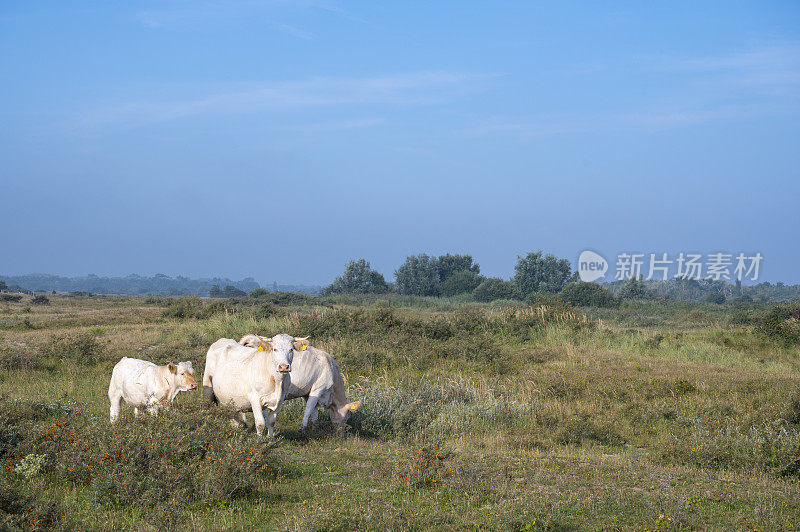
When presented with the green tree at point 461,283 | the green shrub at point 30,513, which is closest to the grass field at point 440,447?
the green shrub at point 30,513

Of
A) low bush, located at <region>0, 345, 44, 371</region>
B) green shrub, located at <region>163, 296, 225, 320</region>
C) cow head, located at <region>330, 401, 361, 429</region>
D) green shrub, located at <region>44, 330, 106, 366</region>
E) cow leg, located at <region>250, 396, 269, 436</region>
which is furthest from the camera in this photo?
green shrub, located at <region>163, 296, 225, 320</region>

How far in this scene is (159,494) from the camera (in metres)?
7.19

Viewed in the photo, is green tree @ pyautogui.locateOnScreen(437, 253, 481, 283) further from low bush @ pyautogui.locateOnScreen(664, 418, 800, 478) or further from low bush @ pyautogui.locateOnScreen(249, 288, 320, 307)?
low bush @ pyautogui.locateOnScreen(664, 418, 800, 478)

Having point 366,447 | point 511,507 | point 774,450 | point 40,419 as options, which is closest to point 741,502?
point 774,450

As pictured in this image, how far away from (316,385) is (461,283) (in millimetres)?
74201

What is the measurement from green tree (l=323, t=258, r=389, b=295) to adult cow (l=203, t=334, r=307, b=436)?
76.1 meters

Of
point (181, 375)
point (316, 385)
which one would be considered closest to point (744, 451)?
point (316, 385)

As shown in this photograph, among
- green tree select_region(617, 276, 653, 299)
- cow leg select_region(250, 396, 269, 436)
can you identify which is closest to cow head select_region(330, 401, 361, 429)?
cow leg select_region(250, 396, 269, 436)

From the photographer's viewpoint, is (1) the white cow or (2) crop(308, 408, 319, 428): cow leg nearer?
(1) the white cow

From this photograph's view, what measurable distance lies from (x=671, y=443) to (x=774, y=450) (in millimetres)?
1894

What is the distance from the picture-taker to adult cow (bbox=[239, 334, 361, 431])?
37.4 feet

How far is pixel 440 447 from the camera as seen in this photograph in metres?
9.16

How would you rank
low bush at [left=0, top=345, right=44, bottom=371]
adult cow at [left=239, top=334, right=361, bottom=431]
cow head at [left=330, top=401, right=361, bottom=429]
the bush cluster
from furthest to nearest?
low bush at [left=0, top=345, right=44, bottom=371] < cow head at [left=330, top=401, right=361, bottom=429] < adult cow at [left=239, top=334, right=361, bottom=431] < the bush cluster

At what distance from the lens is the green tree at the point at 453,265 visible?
91688 millimetres
